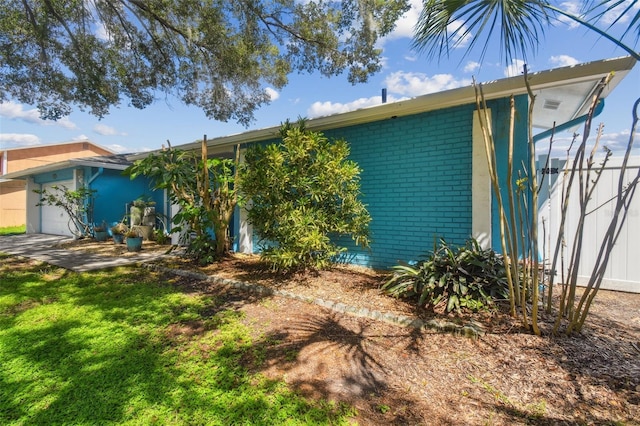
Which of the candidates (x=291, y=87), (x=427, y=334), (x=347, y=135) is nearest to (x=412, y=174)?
(x=347, y=135)

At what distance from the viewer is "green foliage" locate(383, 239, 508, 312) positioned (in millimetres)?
3691

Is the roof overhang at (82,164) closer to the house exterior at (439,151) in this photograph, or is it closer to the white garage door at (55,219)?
the white garage door at (55,219)

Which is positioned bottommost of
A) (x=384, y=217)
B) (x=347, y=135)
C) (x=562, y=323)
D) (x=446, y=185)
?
(x=562, y=323)

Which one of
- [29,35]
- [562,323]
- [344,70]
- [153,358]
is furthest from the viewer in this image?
[344,70]

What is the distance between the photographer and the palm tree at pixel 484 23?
2791 mm

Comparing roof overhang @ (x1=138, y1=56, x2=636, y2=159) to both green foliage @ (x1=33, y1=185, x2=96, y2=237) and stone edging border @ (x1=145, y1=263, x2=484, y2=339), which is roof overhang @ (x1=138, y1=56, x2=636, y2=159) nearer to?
stone edging border @ (x1=145, y1=263, x2=484, y2=339)

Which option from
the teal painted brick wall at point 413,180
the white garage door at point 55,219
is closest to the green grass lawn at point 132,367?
the teal painted brick wall at point 413,180

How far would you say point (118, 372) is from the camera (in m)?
2.68

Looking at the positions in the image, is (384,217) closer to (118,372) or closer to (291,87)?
(118,372)

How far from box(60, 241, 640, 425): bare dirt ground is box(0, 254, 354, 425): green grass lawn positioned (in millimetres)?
236

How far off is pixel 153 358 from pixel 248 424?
1330mm

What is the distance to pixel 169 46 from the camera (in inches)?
324

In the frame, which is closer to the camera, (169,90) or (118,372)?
(118,372)

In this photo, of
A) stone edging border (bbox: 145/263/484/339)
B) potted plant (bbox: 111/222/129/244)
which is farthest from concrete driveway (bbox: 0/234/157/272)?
stone edging border (bbox: 145/263/484/339)
